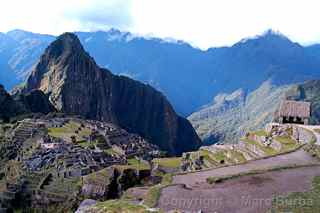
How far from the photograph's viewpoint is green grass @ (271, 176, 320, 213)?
2212 centimetres

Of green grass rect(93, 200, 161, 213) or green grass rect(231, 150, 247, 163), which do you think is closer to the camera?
green grass rect(93, 200, 161, 213)

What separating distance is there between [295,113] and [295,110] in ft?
1.31

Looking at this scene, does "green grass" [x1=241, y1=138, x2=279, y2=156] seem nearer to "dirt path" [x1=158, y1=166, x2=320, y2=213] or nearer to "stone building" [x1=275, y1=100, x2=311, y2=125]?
"stone building" [x1=275, y1=100, x2=311, y2=125]

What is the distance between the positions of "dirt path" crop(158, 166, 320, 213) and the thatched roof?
2760 centimetres

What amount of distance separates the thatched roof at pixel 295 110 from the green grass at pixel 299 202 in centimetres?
3321

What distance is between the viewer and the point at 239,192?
1018 inches

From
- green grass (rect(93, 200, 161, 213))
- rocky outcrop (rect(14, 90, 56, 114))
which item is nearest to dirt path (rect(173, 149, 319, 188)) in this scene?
green grass (rect(93, 200, 161, 213))

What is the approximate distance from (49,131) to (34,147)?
451 inches

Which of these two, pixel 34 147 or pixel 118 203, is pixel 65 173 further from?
pixel 118 203

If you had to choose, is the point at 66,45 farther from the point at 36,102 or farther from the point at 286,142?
the point at 286,142

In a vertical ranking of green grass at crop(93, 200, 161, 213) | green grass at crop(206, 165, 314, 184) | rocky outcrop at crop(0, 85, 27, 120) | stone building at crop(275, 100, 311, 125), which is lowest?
green grass at crop(93, 200, 161, 213)

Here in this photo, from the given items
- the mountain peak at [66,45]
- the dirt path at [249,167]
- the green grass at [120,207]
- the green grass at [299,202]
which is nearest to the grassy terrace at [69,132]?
the dirt path at [249,167]

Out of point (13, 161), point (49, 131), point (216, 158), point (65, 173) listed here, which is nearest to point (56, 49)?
point (49, 131)

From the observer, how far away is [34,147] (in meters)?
79.2
